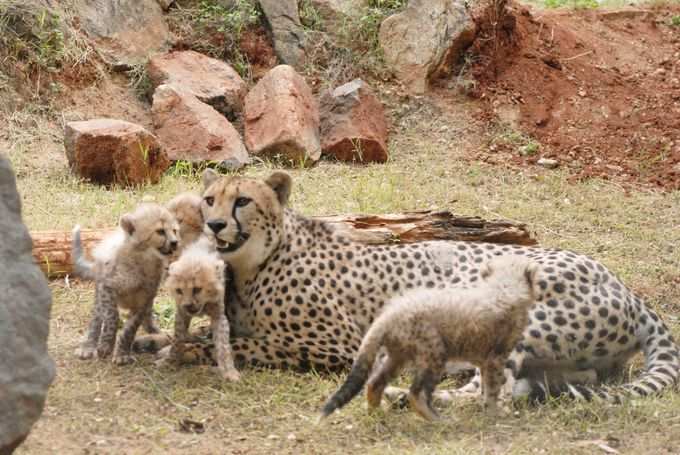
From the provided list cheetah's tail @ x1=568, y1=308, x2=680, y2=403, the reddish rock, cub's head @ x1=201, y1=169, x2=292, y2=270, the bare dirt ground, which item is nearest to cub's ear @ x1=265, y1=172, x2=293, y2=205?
cub's head @ x1=201, y1=169, x2=292, y2=270

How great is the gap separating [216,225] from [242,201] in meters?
0.19

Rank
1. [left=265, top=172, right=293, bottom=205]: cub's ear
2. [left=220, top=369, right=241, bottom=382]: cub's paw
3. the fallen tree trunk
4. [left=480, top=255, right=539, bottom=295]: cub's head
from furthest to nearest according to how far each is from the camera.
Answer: the fallen tree trunk
[left=265, top=172, right=293, bottom=205]: cub's ear
[left=220, top=369, right=241, bottom=382]: cub's paw
[left=480, top=255, right=539, bottom=295]: cub's head

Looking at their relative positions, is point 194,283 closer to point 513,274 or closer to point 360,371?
point 360,371

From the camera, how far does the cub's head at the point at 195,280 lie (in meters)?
4.70

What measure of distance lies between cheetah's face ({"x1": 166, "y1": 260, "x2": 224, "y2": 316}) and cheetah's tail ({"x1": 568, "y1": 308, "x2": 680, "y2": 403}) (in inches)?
65.8

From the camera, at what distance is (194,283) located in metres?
4.70

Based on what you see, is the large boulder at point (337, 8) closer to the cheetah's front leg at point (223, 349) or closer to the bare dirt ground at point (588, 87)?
the bare dirt ground at point (588, 87)

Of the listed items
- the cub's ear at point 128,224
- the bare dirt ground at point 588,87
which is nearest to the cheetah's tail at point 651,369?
the cub's ear at point 128,224

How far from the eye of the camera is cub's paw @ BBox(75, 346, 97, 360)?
5.12m

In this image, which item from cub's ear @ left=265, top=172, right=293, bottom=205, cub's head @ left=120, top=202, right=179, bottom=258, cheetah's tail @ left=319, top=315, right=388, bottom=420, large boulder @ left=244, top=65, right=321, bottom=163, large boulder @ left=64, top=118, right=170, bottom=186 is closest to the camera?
cheetah's tail @ left=319, top=315, right=388, bottom=420

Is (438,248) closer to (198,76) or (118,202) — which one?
(118,202)

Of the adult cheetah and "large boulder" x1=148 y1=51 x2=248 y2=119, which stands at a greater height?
"large boulder" x1=148 y1=51 x2=248 y2=119

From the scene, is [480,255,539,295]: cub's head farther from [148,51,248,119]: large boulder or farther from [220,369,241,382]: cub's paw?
[148,51,248,119]: large boulder

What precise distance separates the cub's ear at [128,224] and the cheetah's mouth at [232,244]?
412 millimetres
